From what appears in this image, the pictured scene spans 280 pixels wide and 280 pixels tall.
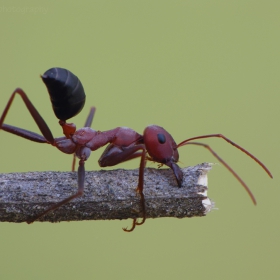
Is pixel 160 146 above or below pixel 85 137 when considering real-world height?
Answer: below

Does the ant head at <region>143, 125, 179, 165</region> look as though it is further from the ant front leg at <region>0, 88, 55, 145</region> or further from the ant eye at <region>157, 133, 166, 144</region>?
the ant front leg at <region>0, 88, 55, 145</region>

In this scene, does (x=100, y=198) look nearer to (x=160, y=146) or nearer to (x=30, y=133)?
(x=160, y=146)

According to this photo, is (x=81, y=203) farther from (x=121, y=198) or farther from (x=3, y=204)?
(x=3, y=204)

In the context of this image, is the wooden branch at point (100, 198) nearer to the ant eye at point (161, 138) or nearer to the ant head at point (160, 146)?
the ant head at point (160, 146)

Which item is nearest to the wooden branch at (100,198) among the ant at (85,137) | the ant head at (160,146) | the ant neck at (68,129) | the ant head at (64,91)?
the ant at (85,137)

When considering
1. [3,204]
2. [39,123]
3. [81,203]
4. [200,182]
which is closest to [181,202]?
[200,182]

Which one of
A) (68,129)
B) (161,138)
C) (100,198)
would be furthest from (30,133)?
(100,198)
